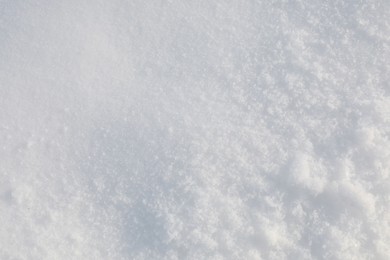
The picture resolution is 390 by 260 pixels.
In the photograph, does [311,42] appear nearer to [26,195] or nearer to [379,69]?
[379,69]

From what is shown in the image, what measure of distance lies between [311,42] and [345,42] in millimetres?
159

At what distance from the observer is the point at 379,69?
2047mm

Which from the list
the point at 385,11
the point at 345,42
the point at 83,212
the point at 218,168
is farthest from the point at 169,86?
the point at 385,11

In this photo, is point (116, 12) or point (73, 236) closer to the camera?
point (73, 236)

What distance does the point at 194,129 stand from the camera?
1.98m

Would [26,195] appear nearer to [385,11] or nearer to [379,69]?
[379,69]

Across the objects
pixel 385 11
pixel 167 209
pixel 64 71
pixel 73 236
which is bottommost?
pixel 73 236

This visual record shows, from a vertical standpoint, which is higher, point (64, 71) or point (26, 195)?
point (64, 71)

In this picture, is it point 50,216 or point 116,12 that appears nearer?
point 50,216

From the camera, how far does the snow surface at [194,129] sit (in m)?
1.89

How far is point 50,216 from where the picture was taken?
6.34 ft

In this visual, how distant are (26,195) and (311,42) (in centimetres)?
146

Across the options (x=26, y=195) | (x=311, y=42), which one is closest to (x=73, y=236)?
(x=26, y=195)

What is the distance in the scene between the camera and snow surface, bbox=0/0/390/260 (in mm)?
1893
